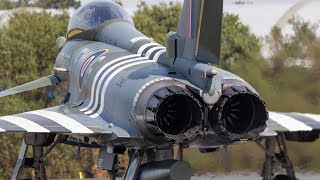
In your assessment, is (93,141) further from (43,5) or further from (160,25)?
(43,5)

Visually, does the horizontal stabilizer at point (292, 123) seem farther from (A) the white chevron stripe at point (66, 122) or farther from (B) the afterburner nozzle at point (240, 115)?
(A) the white chevron stripe at point (66, 122)

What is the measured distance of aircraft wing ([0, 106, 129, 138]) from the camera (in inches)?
686

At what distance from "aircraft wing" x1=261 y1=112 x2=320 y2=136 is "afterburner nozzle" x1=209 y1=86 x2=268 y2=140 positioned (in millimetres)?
1436

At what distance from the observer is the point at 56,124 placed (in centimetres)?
1788

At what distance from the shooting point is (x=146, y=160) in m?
17.9

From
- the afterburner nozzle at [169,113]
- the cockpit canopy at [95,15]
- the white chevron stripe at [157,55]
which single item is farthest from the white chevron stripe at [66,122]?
the cockpit canopy at [95,15]

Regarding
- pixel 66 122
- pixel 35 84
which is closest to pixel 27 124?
pixel 66 122

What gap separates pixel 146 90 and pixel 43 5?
125ft

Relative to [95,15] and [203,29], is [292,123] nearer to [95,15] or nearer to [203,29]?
[203,29]

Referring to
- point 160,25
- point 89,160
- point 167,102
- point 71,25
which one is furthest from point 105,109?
point 160,25

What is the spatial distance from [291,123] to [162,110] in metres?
3.16

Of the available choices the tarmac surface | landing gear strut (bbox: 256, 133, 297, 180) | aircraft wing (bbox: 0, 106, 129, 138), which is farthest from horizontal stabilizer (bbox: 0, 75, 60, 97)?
landing gear strut (bbox: 256, 133, 297, 180)

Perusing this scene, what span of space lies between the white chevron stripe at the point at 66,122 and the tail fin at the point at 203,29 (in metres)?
2.24

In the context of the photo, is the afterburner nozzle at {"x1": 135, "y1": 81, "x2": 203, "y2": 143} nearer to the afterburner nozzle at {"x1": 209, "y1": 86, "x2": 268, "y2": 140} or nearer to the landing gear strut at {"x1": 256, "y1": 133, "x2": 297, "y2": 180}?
the afterburner nozzle at {"x1": 209, "y1": 86, "x2": 268, "y2": 140}
